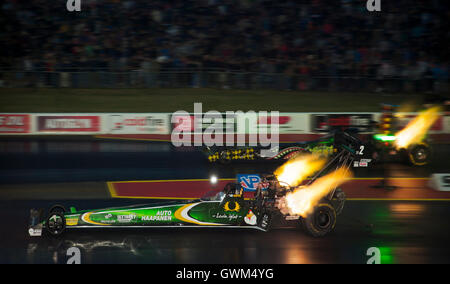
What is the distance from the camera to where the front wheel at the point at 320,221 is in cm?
870

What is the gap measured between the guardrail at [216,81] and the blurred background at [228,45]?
4 centimetres

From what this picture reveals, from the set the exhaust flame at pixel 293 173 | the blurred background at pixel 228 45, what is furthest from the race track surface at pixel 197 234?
the blurred background at pixel 228 45

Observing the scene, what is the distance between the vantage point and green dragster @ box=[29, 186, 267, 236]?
8.44 metres

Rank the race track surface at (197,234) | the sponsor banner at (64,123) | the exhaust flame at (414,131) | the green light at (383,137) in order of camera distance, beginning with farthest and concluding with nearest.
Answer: the sponsor banner at (64,123), the exhaust flame at (414,131), the green light at (383,137), the race track surface at (197,234)

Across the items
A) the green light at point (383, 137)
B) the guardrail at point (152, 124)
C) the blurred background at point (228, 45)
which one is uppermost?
the blurred background at point (228, 45)

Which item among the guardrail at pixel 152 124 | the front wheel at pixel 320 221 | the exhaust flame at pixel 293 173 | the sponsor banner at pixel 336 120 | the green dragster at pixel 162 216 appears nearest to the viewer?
the green dragster at pixel 162 216

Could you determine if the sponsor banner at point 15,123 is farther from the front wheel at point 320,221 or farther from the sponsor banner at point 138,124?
the front wheel at point 320,221

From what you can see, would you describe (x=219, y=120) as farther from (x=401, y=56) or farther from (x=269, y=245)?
(x=269, y=245)

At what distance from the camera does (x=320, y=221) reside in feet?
28.9

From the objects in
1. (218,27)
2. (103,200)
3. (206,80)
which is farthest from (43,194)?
(218,27)

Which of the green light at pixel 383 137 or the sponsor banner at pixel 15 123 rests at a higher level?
the sponsor banner at pixel 15 123

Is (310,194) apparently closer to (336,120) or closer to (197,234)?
(197,234)

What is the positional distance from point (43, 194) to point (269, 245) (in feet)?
19.6

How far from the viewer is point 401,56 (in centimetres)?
2384
